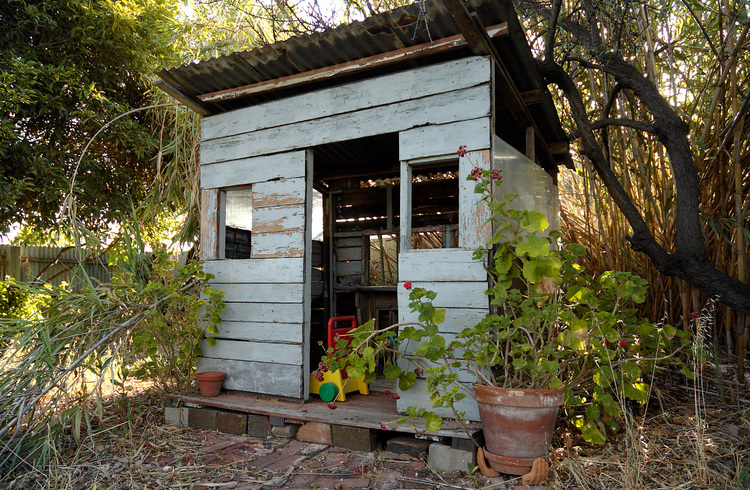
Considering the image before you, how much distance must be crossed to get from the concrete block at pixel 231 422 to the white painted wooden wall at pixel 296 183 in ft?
1.06

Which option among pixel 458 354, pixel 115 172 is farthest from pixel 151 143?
pixel 458 354

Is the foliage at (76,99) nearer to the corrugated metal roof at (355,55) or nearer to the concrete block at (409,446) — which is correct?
the corrugated metal roof at (355,55)

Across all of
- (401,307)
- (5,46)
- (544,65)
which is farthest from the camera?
(5,46)

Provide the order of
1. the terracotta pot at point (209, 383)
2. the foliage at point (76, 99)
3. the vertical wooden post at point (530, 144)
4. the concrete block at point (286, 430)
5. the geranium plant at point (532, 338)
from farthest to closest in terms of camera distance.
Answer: the foliage at point (76, 99)
the vertical wooden post at point (530, 144)
the terracotta pot at point (209, 383)
the concrete block at point (286, 430)
the geranium plant at point (532, 338)

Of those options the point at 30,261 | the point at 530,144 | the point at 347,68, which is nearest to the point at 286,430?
the point at 347,68

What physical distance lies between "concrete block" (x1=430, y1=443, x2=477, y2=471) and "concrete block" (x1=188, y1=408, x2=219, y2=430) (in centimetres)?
190

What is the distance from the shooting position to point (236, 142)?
4.61 metres

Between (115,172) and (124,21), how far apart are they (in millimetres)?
2075

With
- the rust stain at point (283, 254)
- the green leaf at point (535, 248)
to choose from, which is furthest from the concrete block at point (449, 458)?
the rust stain at point (283, 254)

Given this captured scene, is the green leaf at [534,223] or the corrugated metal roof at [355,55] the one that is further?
the corrugated metal roof at [355,55]

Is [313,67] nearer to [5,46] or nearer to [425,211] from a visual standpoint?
[425,211]

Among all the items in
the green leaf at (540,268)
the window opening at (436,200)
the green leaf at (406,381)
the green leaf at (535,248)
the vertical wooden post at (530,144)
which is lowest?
the green leaf at (406,381)

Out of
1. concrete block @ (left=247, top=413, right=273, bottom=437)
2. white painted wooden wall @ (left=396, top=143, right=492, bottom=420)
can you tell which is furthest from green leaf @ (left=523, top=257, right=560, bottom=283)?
concrete block @ (left=247, top=413, right=273, bottom=437)

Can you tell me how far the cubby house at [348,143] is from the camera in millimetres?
3477
